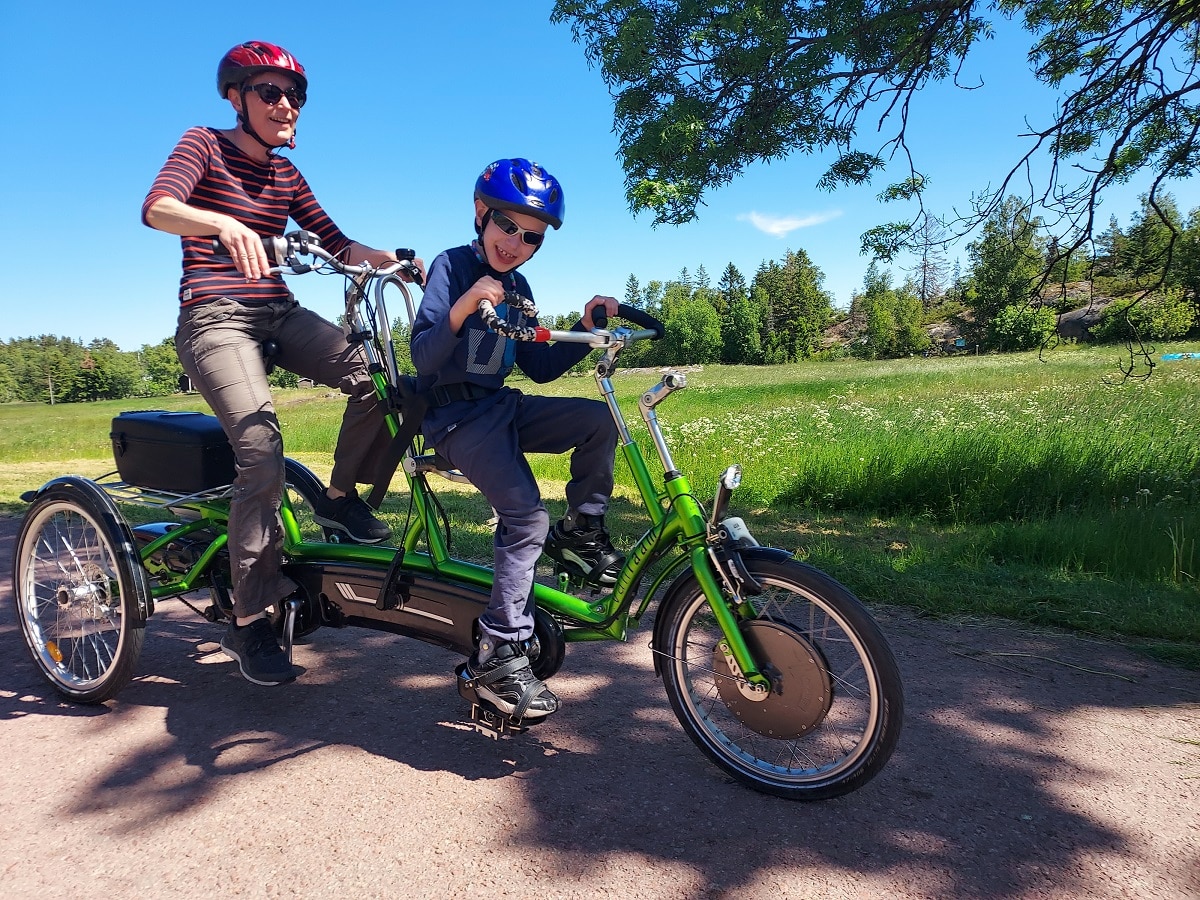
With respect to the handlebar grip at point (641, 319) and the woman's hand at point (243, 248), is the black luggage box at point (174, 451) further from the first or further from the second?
the handlebar grip at point (641, 319)

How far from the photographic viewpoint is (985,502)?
24.4 feet

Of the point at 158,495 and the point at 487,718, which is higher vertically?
the point at 158,495

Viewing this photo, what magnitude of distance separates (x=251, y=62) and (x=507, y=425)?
180 cm

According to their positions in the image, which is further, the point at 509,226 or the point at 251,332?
the point at 251,332

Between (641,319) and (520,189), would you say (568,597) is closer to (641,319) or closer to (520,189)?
(641,319)

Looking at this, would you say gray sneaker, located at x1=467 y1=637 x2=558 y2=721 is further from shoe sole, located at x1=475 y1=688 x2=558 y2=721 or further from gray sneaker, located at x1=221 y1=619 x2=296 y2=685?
gray sneaker, located at x1=221 y1=619 x2=296 y2=685

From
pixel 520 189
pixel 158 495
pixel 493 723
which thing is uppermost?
pixel 520 189

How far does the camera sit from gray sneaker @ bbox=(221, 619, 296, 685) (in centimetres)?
306

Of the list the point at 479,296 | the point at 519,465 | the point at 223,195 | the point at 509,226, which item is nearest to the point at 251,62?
the point at 223,195

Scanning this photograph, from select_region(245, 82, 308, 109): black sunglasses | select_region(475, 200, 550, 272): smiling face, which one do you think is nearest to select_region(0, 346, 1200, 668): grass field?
select_region(475, 200, 550, 272): smiling face

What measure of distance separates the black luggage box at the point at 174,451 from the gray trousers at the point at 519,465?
1261mm

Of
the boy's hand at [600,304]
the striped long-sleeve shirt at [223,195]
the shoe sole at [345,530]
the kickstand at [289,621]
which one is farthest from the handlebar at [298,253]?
the kickstand at [289,621]

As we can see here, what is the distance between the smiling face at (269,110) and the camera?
9.88ft

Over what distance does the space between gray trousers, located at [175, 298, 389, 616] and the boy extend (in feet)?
2.05
